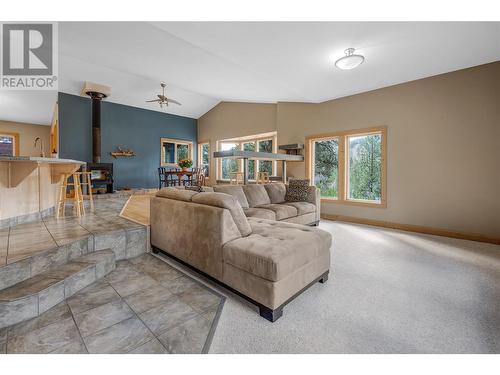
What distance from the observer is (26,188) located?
3166 millimetres

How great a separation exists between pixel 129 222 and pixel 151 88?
16.9 feet

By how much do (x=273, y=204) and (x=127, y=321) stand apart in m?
3.13

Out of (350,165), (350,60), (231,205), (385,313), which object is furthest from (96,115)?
(385,313)

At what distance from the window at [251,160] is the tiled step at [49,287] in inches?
208

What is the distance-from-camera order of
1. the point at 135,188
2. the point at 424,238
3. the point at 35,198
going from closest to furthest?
1. the point at 35,198
2. the point at 424,238
3. the point at 135,188

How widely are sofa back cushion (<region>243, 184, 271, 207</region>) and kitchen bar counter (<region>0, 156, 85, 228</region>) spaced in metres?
2.60

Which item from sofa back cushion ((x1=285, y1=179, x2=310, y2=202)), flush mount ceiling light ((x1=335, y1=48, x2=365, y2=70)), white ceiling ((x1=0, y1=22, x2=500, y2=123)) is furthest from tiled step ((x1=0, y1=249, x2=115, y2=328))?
flush mount ceiling light ((x1=335, y1=48, x2=365, y2=70))

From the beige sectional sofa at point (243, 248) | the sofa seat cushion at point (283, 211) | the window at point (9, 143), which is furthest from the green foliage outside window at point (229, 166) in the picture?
the window at point (9, 143)

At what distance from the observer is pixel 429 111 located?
4004 mm

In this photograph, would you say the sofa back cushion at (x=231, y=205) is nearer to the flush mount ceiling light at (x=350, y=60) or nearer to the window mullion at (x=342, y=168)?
the flush mount ceiling light at (x=350, y=60)

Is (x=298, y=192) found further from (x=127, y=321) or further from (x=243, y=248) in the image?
(x=127, y=321)
